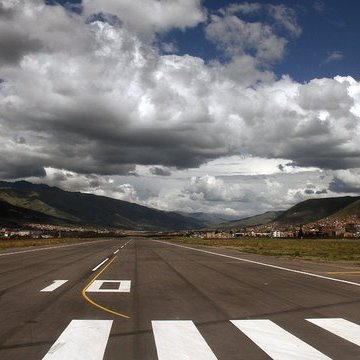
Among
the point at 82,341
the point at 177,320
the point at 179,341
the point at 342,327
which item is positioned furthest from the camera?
the point at 177,320

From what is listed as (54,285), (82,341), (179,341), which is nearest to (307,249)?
(54,285)

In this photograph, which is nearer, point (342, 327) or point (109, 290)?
point (342, 327)

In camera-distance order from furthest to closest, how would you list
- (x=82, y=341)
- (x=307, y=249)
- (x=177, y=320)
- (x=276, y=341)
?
1. (x=307, y=249)
2. (x=177, y=320)
3. (x=276, y=341)
4. (x=82, y=341)

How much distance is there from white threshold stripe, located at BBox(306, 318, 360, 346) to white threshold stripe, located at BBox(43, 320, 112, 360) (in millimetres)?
4304

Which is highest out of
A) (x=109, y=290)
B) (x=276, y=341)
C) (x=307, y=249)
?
(x=307, y=249)

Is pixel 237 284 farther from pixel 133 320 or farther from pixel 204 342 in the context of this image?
pixel 204 342

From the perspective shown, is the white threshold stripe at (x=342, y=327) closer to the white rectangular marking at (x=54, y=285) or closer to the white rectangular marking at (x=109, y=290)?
the white rectangular marking at (x=109, y=290)

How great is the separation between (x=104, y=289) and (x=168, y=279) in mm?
4398

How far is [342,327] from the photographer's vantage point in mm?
10602

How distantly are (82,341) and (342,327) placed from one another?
5182 millimetres

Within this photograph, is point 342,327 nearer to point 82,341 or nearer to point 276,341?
point 276,341

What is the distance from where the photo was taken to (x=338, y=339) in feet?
31.0

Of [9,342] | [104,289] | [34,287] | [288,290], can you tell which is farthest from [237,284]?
[9,342]

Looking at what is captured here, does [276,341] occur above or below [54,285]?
below
